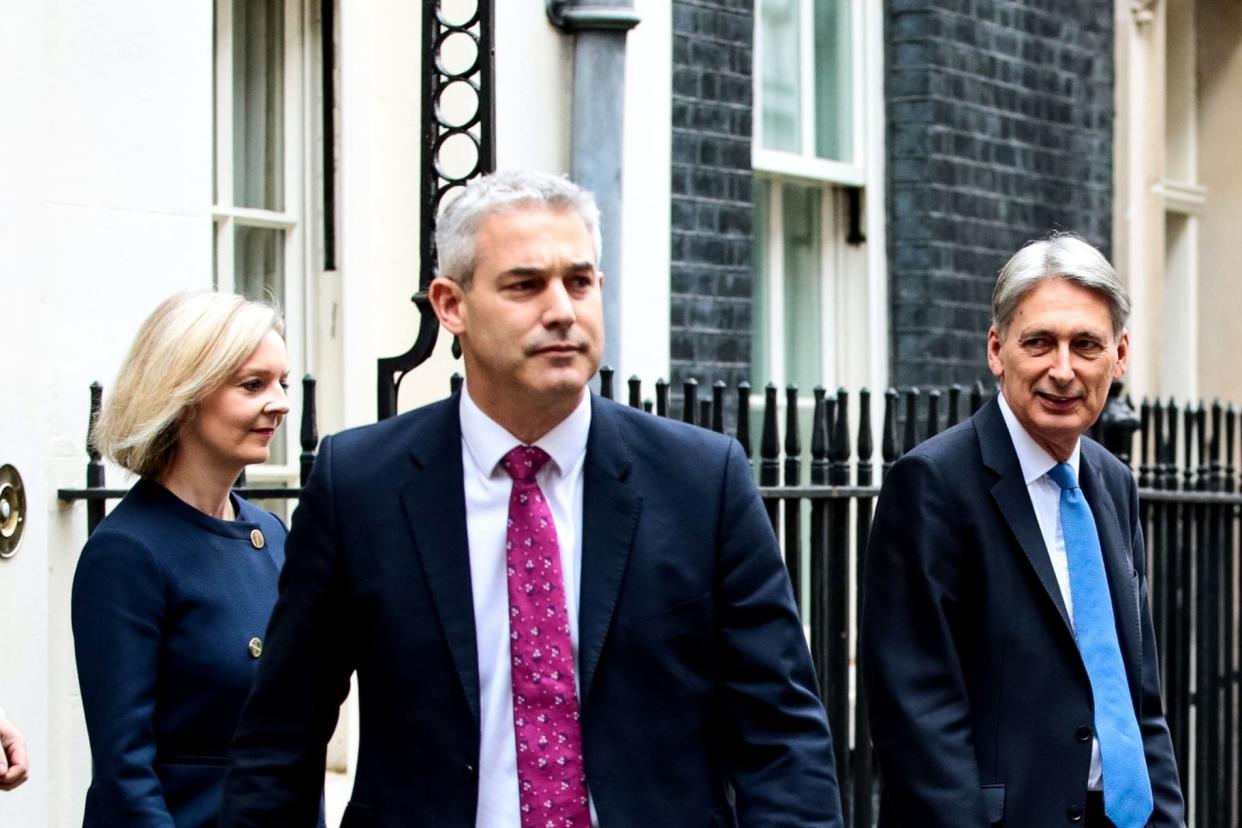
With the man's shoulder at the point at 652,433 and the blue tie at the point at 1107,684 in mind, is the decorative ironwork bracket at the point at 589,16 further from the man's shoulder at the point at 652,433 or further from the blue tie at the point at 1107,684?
the man's shoulder at the point at 652,433

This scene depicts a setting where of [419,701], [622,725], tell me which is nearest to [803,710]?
[622,725]

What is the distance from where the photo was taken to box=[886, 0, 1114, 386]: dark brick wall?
10281 mm

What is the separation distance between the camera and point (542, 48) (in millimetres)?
8375

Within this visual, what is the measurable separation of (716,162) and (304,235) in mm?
2090

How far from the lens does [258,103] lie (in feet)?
24.8

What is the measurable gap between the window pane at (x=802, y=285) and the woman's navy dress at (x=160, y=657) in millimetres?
6064

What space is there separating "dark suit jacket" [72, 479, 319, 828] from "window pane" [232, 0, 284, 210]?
11.1 feet

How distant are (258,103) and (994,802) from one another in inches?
156

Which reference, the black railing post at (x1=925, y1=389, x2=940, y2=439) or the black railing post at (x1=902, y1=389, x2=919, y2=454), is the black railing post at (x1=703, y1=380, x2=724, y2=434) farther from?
the black railing post at (x1=925, y1=389, x2=940, y2=439)

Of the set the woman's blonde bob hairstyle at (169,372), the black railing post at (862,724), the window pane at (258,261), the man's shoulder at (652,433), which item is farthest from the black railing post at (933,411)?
the man's shoulder at (652,433)

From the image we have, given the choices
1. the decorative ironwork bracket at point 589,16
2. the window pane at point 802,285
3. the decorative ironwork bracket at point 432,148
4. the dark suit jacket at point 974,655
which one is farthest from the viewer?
the window pane at point 802,285

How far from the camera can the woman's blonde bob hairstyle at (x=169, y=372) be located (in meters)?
4.28

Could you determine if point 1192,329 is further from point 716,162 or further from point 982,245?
point 716,162

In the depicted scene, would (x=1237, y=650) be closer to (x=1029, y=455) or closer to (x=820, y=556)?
(x=820, y=556)
